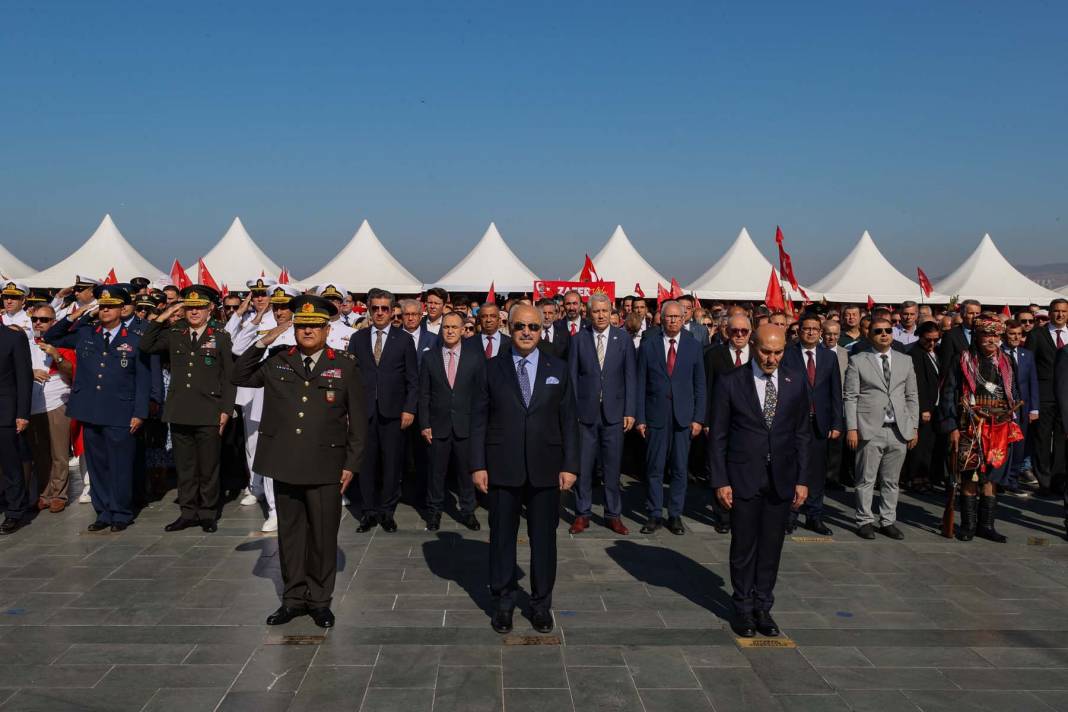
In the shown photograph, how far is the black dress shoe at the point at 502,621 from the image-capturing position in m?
4.88

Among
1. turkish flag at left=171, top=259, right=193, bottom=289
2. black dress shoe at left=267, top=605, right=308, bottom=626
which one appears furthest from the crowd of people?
turkish flag at left=171, top=259, right=193, bottom=289

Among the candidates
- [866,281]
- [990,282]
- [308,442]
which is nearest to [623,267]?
[866,281]

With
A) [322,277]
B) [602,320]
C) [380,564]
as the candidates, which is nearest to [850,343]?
[602,320]

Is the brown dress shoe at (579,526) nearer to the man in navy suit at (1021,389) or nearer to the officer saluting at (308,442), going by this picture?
the officer saluting at (308,442)

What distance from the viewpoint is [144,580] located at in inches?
229

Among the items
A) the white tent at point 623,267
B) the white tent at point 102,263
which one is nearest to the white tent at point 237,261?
the white tent at point 102,263

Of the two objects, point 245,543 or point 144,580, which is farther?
point 245,543

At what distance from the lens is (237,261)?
32.1 meters

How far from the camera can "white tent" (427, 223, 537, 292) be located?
29250mm

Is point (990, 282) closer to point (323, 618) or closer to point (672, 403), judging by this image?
point (672, 403)

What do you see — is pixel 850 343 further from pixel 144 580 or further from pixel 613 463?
pixel 144 580

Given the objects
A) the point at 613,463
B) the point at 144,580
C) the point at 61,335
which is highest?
the point at 61,335

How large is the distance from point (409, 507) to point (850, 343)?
5.81 m

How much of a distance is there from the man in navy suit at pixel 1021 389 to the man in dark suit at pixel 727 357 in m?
2.66
